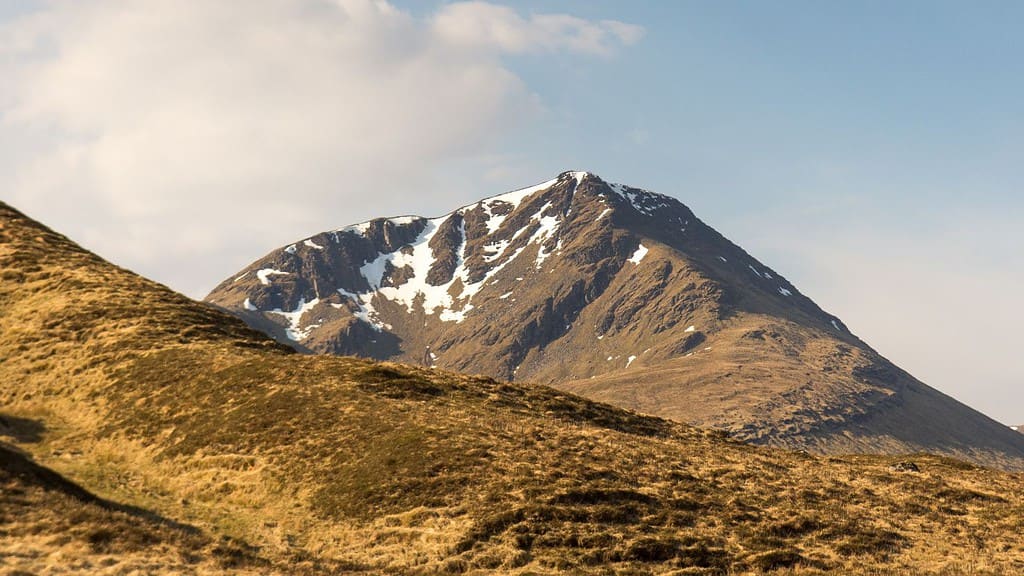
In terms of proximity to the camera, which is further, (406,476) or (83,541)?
(406,476)

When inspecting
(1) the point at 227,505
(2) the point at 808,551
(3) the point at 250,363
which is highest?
(3) the point at 250,363

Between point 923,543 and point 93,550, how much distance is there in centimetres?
3843

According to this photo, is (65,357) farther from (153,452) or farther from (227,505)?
(227,505)

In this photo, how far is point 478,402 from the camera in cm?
5781

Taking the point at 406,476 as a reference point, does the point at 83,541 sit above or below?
below

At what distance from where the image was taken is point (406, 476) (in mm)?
39312

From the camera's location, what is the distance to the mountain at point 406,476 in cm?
3288

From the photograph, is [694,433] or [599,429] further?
[694,433]

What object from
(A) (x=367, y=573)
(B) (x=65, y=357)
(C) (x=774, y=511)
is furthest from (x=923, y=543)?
(B) (x=65, y=357)

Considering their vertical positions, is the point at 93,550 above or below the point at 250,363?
below

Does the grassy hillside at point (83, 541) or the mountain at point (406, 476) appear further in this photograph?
the mountain at point (406, 476)

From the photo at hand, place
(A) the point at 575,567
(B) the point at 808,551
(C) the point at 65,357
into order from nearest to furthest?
1. (A) the point at 575,567
2. (B) the point at 808,551
3. (C) the point at 65,357

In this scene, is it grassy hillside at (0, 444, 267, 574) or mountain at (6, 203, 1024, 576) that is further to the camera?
mountain at (6, 203, 1024, 576)

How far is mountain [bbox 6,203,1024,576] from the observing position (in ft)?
108
